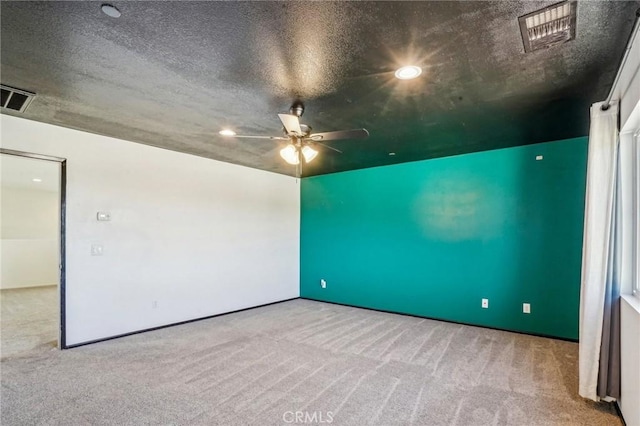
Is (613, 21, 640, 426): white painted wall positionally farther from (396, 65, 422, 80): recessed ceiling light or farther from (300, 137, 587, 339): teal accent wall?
(300, 137, 587, 339): teal accent wall

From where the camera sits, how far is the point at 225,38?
74.5 inches

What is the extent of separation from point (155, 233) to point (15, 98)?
6.94 feet

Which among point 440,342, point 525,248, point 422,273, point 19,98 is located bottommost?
point 440,342

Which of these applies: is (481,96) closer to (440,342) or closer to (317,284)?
(440,342)

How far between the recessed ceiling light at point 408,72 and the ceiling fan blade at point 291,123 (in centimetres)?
84

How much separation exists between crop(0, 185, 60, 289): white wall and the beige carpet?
1.78ft

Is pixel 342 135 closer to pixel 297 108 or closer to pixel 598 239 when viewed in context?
pixel 297 108

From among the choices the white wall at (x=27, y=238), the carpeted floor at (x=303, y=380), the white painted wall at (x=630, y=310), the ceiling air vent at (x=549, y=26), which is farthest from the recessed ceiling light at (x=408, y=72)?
the white wall at (x=27, y=238)

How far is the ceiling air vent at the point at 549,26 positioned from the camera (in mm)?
1656

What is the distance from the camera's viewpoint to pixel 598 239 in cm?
245

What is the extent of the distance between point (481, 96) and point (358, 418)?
274 cm

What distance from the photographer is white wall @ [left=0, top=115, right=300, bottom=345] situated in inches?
145

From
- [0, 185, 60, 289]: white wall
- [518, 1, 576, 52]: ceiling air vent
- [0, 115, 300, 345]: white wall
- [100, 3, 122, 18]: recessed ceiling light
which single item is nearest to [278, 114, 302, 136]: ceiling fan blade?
[100, 3, 122, 18]: recessed ceiling light

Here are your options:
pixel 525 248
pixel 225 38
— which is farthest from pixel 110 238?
pixel 525 248
